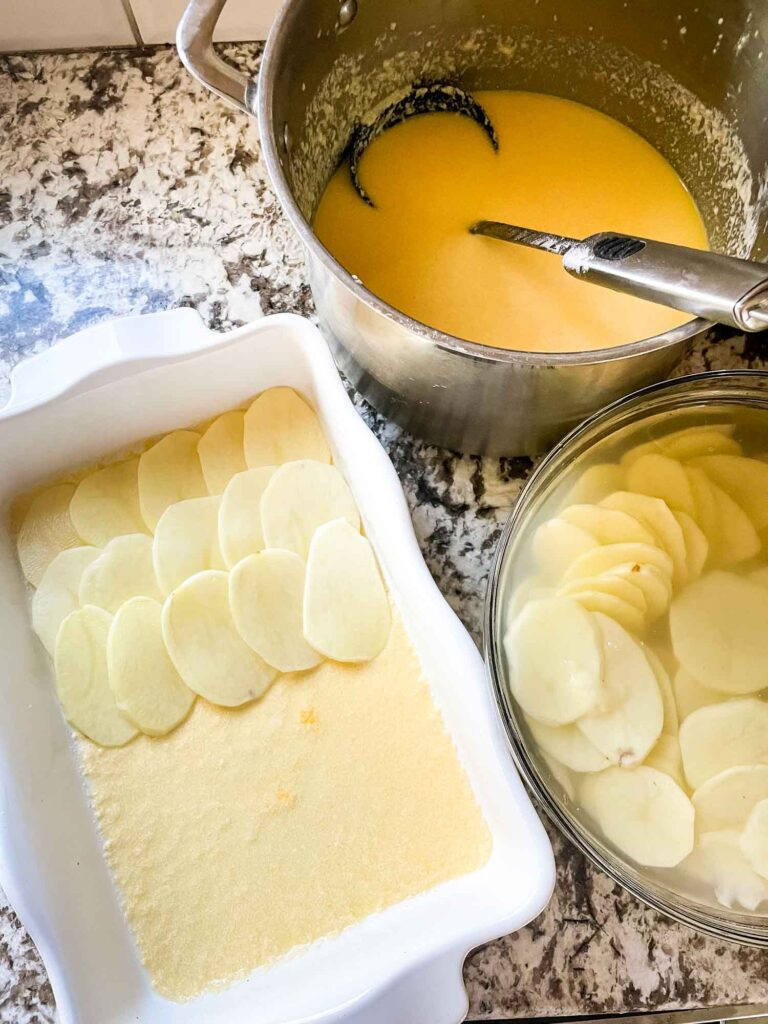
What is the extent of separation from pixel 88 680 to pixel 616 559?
0.43 meters

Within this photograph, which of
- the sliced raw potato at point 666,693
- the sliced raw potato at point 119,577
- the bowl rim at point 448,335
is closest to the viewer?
the bowl rim at point 448,335

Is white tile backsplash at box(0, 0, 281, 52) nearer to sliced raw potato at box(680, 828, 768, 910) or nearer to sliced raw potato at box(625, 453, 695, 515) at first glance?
sliced raw potato at box(625, 453, 695, 515)

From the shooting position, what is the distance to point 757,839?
581mm

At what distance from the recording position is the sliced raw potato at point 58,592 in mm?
715

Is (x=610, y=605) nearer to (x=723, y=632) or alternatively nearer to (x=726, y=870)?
(x=723, y=632)

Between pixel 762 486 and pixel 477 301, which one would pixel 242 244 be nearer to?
pixel 477 301

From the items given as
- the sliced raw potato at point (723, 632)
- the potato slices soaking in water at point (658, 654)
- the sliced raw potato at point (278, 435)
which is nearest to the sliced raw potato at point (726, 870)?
the potato slices soaking in water at point (658, 654)

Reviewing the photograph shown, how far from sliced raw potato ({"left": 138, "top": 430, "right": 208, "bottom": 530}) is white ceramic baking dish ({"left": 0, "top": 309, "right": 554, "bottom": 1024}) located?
0.02 meters

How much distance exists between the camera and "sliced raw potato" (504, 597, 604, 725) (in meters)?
0.60

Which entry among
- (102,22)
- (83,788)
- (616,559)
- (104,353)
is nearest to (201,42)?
(104,353)

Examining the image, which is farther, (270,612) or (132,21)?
(132,21)

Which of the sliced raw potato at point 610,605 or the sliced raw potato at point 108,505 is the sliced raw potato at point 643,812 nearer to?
the sliced raw potato at point 610,605

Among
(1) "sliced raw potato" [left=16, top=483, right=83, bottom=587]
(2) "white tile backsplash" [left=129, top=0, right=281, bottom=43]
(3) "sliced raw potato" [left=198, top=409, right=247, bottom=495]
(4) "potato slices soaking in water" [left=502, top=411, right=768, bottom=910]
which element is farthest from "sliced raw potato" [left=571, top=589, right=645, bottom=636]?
(2) "white tile backsplash" [left=129, top=0, right=281, bottom=43]

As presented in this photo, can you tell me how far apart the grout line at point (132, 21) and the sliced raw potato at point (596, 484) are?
0.62 metres
